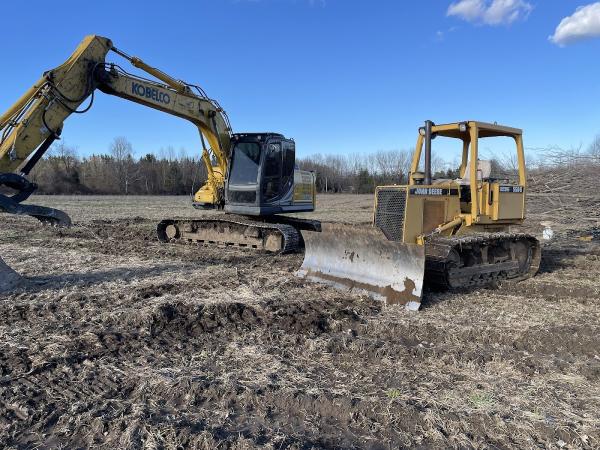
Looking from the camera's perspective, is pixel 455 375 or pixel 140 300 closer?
pixel 455 375

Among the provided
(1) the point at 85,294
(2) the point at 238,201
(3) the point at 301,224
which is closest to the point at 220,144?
(2) the point at 238,201

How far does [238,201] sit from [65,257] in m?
3.92

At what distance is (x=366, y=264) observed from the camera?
287 inches

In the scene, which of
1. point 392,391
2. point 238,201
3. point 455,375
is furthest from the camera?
point 238,201

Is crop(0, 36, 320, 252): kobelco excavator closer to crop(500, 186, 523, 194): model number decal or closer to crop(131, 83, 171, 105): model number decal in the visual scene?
crop(131, 83, 171, 105): model number decal

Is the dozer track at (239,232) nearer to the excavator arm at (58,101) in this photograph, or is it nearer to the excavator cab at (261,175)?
the excavator cab at (261,175)

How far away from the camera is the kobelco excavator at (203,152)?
7.85 metres

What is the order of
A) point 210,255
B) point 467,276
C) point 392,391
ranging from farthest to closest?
point 210,255 < point 467,276 < point 392,391

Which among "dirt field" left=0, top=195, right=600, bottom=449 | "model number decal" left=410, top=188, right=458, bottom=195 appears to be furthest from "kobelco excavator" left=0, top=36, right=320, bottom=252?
"model number decal" left=410, top=188, right=458, bottom=195

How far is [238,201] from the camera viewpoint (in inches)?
455

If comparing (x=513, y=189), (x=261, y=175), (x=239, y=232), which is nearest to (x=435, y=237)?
(x=513, y=189)

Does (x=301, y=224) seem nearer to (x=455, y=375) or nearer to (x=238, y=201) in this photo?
(x=238, y=201)

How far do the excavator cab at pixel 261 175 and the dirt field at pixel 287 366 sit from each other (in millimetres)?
3655

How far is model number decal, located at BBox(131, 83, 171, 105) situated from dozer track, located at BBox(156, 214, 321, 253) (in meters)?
3.08
